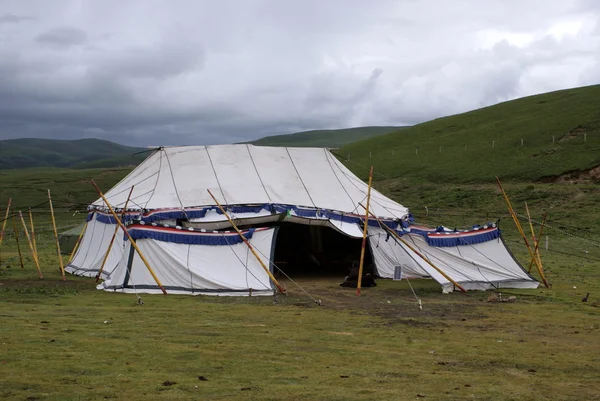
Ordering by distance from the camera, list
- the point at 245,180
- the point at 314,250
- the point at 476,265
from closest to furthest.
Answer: the point at 476,265 → the point at 245,180 → the point at 314,250

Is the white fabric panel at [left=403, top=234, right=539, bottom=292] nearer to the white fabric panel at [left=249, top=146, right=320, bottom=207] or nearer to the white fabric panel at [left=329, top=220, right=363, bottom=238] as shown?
the white fabric panel at [left=329, top=220, right=363, bottom=238]

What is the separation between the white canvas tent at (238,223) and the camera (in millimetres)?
18828

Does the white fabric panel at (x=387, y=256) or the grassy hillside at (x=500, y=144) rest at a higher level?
the grassy hillside at (x=500, y=144)

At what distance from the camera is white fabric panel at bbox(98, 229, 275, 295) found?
18453 millimetres

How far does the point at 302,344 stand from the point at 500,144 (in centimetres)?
5033

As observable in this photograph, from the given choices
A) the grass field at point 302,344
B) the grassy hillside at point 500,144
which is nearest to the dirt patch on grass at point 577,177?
the grassy hillside at point 500,144

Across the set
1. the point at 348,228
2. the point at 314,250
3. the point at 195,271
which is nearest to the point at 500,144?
the point at 314,250

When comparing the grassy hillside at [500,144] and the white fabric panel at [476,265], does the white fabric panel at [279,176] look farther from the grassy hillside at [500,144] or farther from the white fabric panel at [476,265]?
the grassy hillside at [500,144]

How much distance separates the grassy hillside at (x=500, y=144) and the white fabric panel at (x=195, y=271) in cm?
3333

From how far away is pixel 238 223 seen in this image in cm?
2234

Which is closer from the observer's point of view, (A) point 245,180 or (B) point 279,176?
(A) point 245,180

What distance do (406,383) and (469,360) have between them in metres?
1.95

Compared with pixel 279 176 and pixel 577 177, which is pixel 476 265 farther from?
pixel 577 177

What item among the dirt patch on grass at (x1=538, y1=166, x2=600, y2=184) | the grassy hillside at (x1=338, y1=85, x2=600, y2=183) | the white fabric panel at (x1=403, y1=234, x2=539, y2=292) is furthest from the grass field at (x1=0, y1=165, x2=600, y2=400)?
the grassy hillside at (x1=338, y1=85, x2=600, y2=183)
